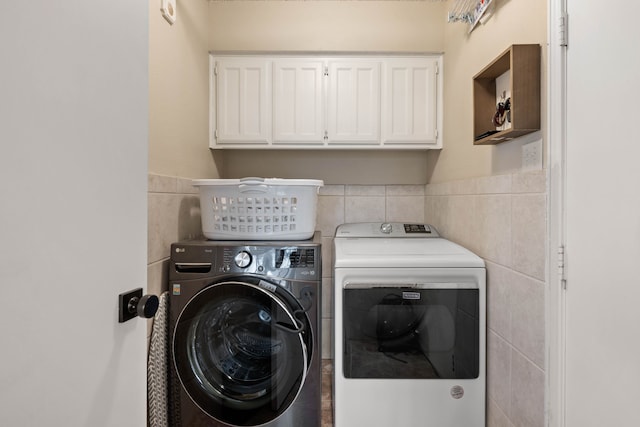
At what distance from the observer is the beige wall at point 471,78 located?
4.06 ft

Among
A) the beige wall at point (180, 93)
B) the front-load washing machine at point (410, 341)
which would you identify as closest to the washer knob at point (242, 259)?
the front-load washing machine at point (410, 341)

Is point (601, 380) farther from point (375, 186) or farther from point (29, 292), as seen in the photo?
point (375, 186)

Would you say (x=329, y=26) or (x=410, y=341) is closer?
(x=410, y=341)

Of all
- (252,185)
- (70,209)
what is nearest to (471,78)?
(252,185)

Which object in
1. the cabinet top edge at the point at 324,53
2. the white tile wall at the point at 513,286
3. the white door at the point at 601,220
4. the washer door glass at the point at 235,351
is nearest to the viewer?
the white door at the point at 601,220

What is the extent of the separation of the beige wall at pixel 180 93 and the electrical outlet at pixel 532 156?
1515 mm

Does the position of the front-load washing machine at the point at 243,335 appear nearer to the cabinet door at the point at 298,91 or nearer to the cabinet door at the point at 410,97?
the cabinet door at the point at 298,91

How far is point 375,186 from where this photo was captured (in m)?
2.52

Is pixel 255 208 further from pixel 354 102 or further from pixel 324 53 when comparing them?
pixel 324 53

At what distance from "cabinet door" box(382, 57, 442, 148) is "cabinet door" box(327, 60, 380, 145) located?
65 millimetres

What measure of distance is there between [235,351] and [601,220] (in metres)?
1.46

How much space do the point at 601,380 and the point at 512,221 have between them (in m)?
0.60

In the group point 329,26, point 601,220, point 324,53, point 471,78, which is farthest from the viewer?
point 329,26

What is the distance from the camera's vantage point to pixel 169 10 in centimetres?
161
